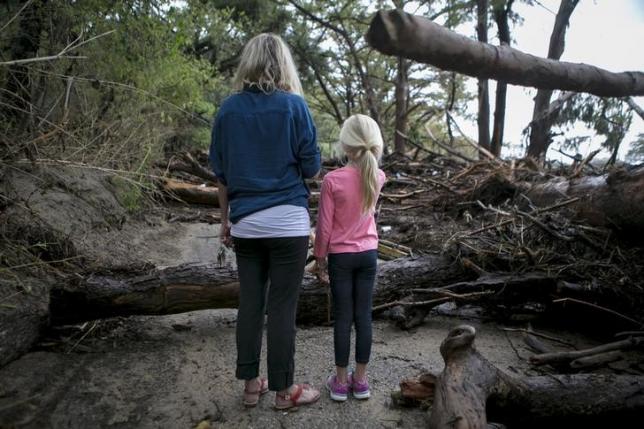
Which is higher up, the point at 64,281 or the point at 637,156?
the point at 637,156

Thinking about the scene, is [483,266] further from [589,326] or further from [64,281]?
[64,281]

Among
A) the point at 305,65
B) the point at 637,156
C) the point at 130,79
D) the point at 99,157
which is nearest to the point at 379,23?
the point at 99,157

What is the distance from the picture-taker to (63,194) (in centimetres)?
499

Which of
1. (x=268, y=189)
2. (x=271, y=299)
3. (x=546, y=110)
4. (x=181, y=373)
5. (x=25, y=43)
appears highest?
(x=25, y=43)

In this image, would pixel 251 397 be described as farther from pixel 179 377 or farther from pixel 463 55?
pixel 463 55

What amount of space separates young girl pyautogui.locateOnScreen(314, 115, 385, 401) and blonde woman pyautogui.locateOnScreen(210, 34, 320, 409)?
7.8 inches

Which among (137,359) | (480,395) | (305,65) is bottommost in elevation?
(137,359)

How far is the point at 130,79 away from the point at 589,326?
594 centimetres

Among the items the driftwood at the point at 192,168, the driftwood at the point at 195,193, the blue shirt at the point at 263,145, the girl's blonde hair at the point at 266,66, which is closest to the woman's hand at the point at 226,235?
the blue shirt at the point at 263,145

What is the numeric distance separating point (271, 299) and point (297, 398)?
57cm

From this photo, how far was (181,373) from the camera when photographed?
2.84m

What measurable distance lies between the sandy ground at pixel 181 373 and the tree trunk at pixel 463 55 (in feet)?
5.78

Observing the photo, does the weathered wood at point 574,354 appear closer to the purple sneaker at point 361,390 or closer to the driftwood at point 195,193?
the purple sneaker at point 361,390

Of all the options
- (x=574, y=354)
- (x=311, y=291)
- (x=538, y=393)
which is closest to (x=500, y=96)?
(x=311, y=291)
